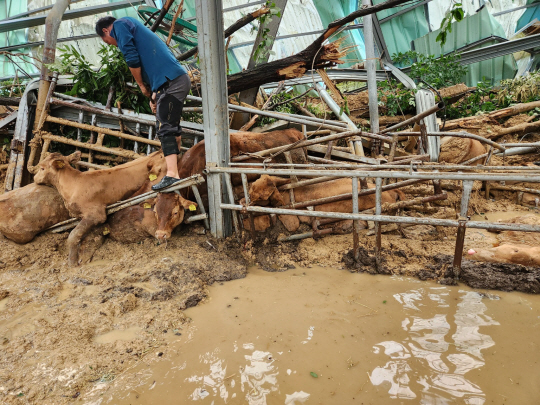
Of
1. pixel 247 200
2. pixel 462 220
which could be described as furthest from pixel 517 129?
pixel 247 200

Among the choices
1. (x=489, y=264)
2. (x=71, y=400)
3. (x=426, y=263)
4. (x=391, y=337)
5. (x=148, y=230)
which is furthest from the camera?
(x=148, y=230)

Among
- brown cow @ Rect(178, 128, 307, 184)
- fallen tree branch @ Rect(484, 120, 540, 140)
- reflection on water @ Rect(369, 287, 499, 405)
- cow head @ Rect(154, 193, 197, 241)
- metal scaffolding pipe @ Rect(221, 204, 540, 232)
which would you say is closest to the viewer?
reflection on water @ Rect(369, 287, 499, 405)

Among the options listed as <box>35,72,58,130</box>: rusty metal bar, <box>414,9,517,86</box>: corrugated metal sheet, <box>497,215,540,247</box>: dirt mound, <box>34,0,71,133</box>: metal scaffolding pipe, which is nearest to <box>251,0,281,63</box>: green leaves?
<box>497,215,540,247</box>: dirt mound

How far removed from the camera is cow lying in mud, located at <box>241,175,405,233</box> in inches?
150

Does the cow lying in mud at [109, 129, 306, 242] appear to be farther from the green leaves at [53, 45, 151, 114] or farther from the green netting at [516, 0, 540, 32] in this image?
the green netting at [516, 0, 540, 32]

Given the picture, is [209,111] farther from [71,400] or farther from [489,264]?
[489,264]

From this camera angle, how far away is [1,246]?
4020 mm

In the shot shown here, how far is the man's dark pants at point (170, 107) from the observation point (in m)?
3.69

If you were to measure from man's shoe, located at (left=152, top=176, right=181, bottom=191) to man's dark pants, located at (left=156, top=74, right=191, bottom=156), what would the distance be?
1.09ft

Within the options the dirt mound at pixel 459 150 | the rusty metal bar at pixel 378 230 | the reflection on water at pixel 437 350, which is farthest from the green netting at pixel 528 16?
the reflection on water at pixel 437 350

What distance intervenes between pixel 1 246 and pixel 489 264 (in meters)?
5.64

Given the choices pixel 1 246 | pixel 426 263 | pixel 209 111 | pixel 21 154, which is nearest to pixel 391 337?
pixel 426 263

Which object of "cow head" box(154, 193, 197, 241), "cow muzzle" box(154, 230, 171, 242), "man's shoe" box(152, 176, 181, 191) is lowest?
"cow muzzle" box(154, 230, 171, 242)

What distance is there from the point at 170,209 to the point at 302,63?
9.71 feet
